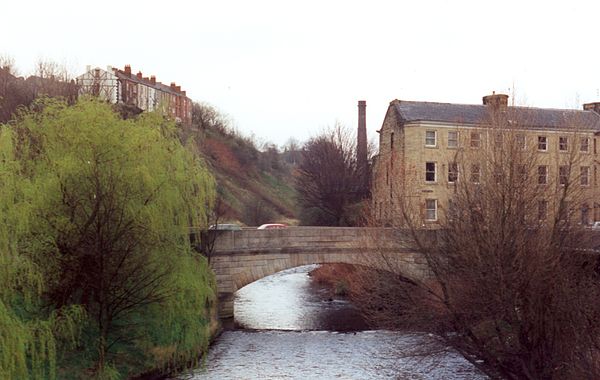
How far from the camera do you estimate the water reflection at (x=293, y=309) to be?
91.2 feet

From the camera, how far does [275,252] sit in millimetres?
26969

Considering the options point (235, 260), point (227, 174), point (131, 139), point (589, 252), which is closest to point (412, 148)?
point (235, 260)

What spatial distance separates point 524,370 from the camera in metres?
15.8

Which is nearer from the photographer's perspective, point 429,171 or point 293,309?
point 293,309

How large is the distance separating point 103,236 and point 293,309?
1605cm

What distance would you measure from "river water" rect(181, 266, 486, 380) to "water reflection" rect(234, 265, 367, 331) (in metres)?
0.04

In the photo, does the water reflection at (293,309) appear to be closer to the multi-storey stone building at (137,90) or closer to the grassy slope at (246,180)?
the multi-storey stone building at (137,90)

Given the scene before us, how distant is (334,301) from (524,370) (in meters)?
18.3

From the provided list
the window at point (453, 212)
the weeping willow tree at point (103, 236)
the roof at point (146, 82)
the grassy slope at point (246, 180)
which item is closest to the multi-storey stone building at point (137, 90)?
the roof at point (146, 82)

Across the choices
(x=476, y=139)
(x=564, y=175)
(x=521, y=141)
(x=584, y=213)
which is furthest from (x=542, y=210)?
(x=476, y=139)

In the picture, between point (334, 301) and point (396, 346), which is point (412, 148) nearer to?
point (334, 301)

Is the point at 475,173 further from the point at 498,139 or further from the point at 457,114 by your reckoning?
the point at 457,114

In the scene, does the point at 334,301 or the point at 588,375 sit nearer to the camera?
the point at 588,375

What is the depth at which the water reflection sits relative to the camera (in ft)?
91.2
